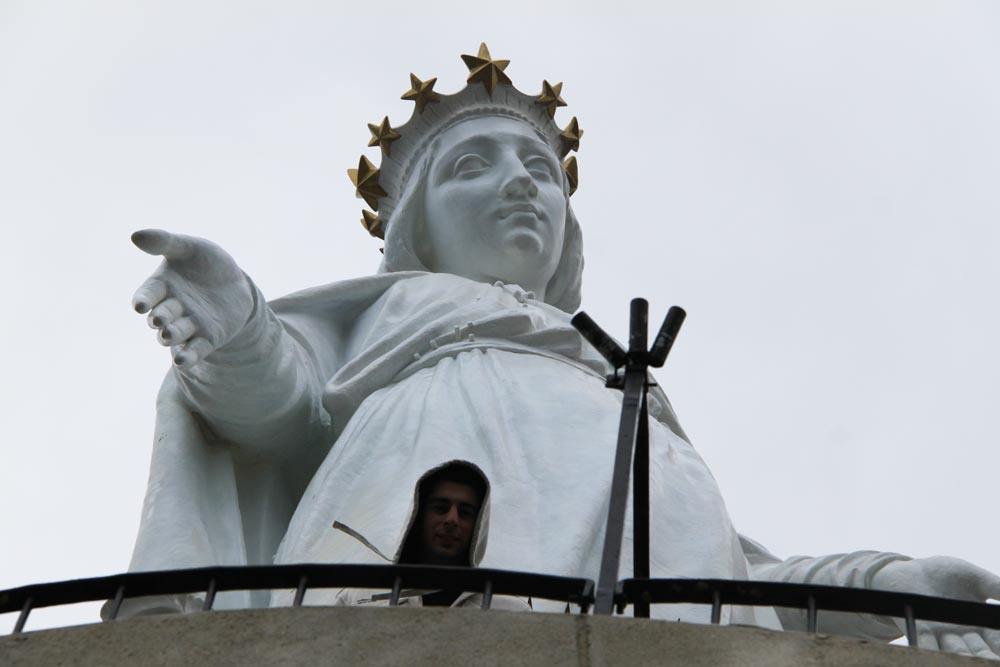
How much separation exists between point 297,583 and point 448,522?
1257mm

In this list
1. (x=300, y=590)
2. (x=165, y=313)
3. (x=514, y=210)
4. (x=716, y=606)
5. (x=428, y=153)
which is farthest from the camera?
(x=428, y=153)

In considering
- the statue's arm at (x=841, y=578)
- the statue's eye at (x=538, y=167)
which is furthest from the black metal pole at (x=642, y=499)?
the statue's eye at (x=538, y=167)

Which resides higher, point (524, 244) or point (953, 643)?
point (524, 244)

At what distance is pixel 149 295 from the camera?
8.85 metres

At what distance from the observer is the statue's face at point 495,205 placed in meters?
12.1

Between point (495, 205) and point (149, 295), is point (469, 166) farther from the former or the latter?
point (149, 295)

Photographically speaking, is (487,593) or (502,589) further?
(502,589)

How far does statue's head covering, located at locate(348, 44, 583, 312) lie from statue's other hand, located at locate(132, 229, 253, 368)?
127 inches

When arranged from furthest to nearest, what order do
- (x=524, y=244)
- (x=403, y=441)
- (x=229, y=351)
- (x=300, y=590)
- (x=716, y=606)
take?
1. (x=524, y=244)
2. (x=229, y=351)
3. (x=403, y=441)
4. (x=300, y=590)
5. (x=716, y=606)

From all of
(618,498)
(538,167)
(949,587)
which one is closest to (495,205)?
(538,167)

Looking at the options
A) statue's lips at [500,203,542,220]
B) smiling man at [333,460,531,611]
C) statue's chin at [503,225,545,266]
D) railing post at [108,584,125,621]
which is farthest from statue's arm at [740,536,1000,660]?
railing post at [108,584,125,621]

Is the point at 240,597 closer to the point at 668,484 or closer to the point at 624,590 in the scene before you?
the point at 668,484

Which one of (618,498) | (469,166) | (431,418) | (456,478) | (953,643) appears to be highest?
(469,166)

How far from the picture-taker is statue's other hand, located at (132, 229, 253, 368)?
888cm
